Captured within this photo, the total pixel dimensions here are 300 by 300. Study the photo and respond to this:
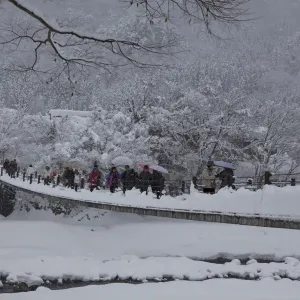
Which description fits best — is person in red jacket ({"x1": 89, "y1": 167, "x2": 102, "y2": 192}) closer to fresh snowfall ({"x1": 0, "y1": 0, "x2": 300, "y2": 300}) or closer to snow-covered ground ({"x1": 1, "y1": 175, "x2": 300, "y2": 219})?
fresh snowfall ({"x1": 0, "y1": 0, "x2": 300, "y2": 300})

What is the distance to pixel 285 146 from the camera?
99.8ft

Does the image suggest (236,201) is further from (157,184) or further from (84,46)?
(84,46)

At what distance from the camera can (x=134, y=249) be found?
18.1 metres

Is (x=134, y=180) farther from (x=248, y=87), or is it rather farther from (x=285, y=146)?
(x=248, y=87)

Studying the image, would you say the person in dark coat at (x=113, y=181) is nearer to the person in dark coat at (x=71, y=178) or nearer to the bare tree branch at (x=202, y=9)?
the person in dark coat at (x=71, y=178)

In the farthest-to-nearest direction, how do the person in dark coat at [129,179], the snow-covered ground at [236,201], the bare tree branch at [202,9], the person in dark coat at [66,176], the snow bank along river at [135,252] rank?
the person in dark coat at [66,176] < the person in dark coat at [129,179] < the snow bank along river at [135,252] < the snow-covered ground at [236,201] < the bare tree branch at [202,9]

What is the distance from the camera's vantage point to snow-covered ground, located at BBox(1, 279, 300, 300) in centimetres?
1104

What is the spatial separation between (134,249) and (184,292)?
6513mm

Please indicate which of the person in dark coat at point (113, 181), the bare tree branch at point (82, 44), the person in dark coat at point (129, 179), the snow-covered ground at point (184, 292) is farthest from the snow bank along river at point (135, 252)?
the bare tree branch at point (82, 44)

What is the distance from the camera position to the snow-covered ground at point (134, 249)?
45.7 feet

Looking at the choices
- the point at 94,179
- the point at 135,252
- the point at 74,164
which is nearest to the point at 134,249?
the point at 135,252

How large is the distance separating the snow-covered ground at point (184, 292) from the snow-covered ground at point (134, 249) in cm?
119

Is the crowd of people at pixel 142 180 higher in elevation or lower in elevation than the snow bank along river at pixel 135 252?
higher

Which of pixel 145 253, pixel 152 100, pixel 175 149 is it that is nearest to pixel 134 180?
pixel 145 253
